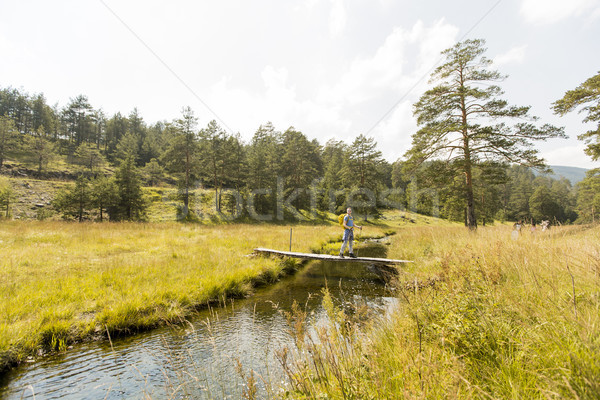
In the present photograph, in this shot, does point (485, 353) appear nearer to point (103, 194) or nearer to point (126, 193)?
point (103, 194)

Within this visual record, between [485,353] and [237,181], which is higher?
[237,181]

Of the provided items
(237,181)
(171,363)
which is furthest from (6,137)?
(171,363)

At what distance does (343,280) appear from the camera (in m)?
10.9

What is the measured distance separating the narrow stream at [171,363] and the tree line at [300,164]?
28.1ft

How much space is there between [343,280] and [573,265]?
7.99 meters

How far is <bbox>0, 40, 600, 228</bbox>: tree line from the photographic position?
17000 mm

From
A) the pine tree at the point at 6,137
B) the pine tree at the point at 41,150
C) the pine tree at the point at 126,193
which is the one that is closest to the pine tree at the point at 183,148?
the pine tree at the point at 126,193

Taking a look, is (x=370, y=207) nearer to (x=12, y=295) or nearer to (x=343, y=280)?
(x=343, y=280)

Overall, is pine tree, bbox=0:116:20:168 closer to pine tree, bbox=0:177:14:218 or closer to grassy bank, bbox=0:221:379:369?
pine tree, bbox=0:177:14:218

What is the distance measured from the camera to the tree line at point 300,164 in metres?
17.0

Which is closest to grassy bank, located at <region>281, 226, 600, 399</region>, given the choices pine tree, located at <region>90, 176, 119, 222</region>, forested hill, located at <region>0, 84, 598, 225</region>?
forested hill, located at <region>0, 84, 598, 225</region>

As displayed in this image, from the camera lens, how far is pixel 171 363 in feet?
7.36

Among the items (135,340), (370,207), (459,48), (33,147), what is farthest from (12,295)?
(33,147)

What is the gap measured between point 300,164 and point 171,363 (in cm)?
4885
